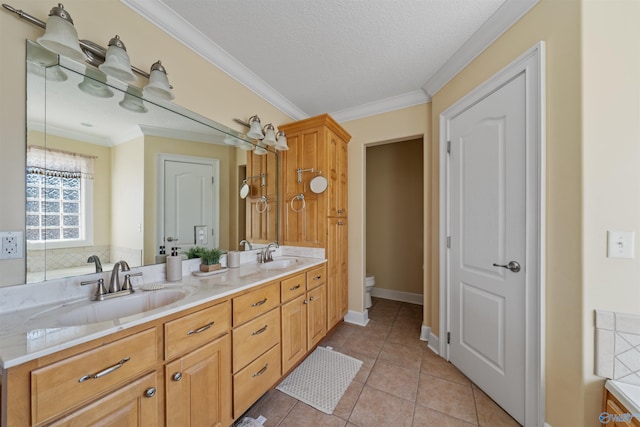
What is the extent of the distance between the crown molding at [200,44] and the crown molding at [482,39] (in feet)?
4.99

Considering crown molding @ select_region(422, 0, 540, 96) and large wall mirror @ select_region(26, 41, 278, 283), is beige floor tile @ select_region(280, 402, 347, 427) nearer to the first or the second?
large wall mirror @ select_region(26, 41, 278, 283)

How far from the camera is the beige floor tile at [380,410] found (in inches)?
53.8

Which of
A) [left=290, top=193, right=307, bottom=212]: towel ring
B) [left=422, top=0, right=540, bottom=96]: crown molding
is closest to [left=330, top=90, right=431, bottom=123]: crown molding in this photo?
[left=422, top=0, right=540, bottom=96]: crown molding

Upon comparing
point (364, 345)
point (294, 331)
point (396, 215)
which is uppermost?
point (396, 215)

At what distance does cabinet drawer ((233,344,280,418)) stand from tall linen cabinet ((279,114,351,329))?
81cm

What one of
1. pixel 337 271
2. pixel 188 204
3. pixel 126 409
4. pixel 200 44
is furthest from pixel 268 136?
pixel 126 409

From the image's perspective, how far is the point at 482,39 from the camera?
1598 millimetres

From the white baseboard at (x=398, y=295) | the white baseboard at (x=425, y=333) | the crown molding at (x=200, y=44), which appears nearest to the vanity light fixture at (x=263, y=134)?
the crown molding at (x=200, y=44)

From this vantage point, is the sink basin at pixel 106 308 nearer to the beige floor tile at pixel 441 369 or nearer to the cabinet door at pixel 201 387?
the cabinet door at pixel 201 387

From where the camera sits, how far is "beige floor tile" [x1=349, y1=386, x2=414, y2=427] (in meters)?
1.37

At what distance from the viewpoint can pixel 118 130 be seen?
1289mm

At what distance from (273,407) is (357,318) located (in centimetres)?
140

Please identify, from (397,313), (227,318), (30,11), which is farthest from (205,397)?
(397,313)

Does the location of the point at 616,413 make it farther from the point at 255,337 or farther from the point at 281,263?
the point at 281,263
